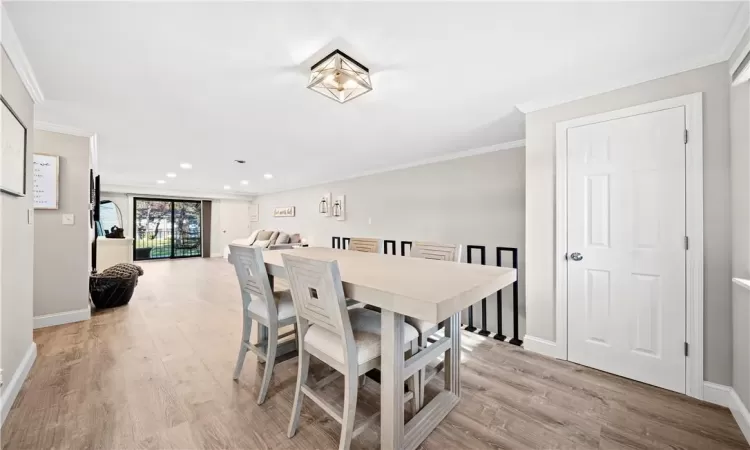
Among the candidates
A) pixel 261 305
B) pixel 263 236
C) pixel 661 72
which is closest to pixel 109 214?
pixel 263 236

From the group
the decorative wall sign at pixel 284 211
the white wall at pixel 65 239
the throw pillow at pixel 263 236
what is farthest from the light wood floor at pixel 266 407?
the decorative wall sign at pixel 284 211

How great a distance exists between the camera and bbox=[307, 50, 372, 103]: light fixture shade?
64.8 inches

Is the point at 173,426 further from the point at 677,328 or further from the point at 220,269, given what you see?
the point at 220,269

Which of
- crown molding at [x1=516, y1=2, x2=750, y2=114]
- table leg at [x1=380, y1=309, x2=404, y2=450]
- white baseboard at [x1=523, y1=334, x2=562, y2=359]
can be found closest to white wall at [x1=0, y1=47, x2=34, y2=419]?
table leg at [x1=380, y1=309, x2=404, y2=450]

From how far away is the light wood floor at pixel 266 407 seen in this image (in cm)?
141

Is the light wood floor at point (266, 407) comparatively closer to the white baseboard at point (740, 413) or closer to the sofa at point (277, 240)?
the white baseboard at point (740, 413)

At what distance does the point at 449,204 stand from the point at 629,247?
2.63 meters

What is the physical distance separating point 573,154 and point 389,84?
1555 millimetres

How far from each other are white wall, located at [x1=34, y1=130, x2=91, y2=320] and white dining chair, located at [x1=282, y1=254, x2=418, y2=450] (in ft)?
10.7

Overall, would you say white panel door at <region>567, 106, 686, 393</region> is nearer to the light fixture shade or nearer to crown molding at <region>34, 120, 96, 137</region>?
the light fixture shade

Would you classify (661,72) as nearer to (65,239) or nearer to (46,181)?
(46,181)

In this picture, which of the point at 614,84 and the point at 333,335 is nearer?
the point at 333,335

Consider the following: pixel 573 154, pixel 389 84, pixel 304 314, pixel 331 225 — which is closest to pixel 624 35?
pixel 573 154

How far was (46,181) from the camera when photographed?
2.81 meters
